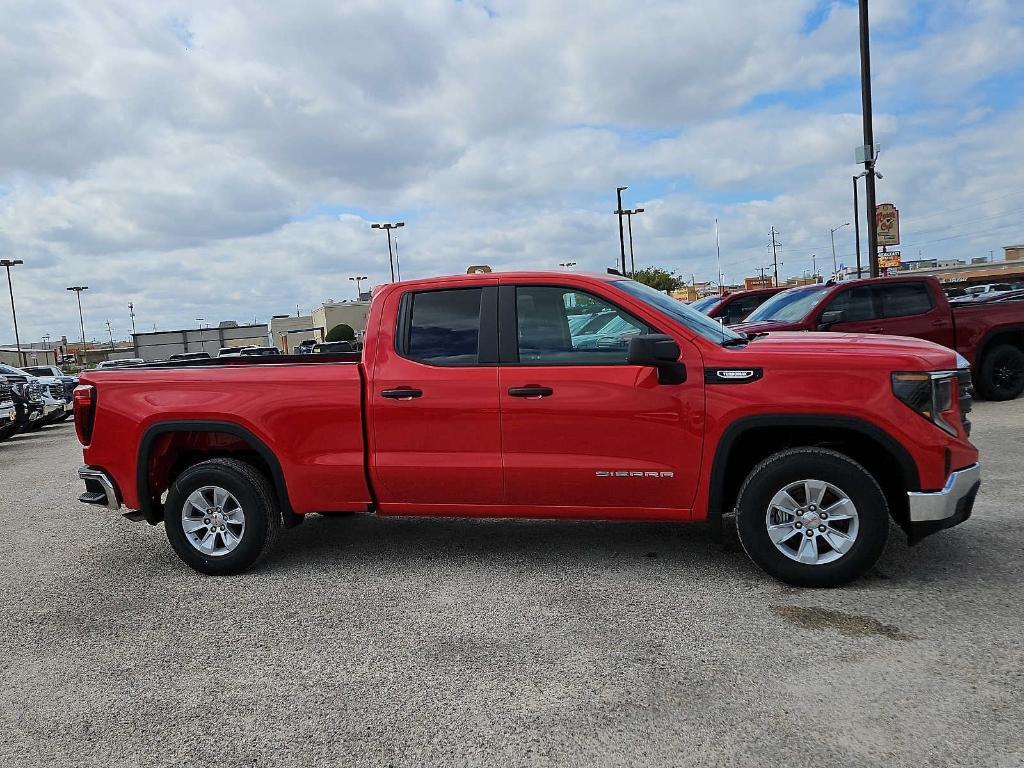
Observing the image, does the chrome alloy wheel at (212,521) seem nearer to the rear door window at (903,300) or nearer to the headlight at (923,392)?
the headlight at (923,392)

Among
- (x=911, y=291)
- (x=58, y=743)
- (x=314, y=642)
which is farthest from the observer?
(x=911, y=291)

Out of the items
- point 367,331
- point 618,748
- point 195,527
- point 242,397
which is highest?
point 367,331

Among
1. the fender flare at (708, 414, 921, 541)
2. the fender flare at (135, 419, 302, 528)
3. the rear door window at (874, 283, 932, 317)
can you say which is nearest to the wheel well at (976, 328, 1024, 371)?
the rear door window at (874, 283, 932, 317)

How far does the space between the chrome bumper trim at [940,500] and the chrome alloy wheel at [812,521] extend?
0.96 feet

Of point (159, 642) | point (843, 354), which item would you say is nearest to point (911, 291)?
point (843, 354)

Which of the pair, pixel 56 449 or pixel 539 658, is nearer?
pixel 539 658

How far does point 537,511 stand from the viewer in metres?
4.79

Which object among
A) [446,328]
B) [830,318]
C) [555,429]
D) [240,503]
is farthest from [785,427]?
[830,318]

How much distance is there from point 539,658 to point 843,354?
2.27m

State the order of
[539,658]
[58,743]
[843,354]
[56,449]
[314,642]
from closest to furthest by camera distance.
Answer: [58,743], [539,658], [314,642], [843,354], [56,449]

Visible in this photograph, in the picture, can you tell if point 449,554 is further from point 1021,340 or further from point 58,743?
point 1021,340

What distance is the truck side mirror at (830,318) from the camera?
10109 mm

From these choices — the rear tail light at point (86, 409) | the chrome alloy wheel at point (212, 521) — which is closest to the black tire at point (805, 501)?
the chrome alloy wheel at point (212, 521)

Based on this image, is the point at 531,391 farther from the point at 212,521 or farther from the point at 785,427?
the point at 212,521
